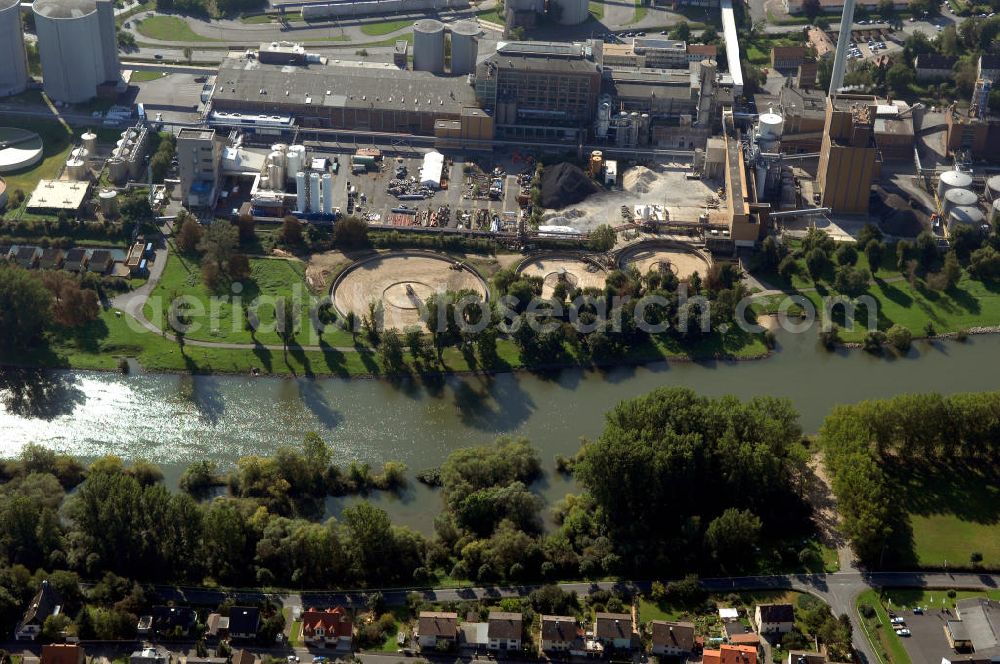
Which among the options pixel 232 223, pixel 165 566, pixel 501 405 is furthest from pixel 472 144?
pixel 165 566

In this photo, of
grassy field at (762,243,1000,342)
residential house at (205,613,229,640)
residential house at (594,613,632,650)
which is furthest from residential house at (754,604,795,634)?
grassy field at (762,243,1000,342)

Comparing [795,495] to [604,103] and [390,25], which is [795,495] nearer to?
[604,103]

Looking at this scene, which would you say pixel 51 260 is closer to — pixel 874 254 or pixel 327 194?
pixel 327 194

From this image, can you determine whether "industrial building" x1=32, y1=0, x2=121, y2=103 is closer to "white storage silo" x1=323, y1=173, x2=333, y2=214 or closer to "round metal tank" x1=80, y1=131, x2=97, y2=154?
"round metal tank" x1=80, y1=131, x2=97, y2=154

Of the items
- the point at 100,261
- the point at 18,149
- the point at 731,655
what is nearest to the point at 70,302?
the point at 100,261

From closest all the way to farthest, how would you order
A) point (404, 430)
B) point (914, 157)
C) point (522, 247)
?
point (404, 430), point (522, 247), point (914, 157)
